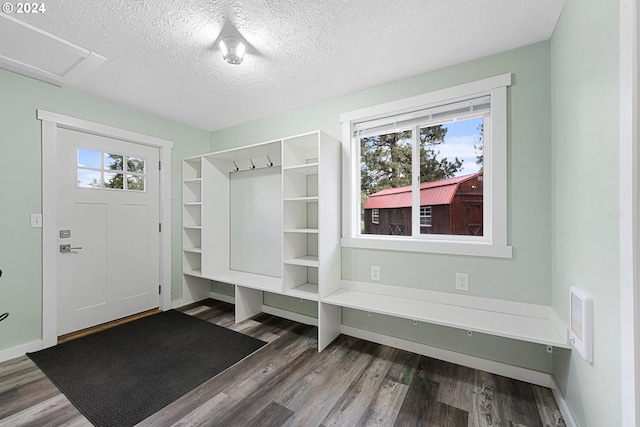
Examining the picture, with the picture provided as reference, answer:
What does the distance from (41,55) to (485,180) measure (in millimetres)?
3519

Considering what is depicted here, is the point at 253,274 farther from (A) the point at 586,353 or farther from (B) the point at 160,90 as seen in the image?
(A) the point at 586,353

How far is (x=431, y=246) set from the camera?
224cm

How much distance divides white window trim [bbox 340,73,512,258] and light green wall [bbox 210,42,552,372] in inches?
2.1

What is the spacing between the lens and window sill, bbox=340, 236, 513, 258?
201cm

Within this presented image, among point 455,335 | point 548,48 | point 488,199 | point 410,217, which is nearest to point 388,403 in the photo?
point 455,335

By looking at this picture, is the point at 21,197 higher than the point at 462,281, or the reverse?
the point at 21,197

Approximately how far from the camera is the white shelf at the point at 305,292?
2461 mm

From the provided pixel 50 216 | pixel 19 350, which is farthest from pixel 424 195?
pixel 19 350

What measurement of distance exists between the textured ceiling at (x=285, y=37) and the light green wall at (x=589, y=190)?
447mm

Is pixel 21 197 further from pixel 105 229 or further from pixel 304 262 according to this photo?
pixel 304 262

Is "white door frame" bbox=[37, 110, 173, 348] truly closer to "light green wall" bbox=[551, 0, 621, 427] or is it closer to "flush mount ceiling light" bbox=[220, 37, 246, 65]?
"flush mount ceiling light" bbox=[220, 37, 246, 65]

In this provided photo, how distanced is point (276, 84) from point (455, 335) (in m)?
2.68

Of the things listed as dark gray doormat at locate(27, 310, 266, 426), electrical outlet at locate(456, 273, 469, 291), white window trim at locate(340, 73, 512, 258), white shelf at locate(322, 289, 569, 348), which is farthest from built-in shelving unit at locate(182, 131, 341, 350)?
electrical outlet at locate(456, 273, 469, 291)

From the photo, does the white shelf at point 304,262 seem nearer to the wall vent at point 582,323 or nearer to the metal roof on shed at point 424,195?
the metal roof on shed at point 424,195
